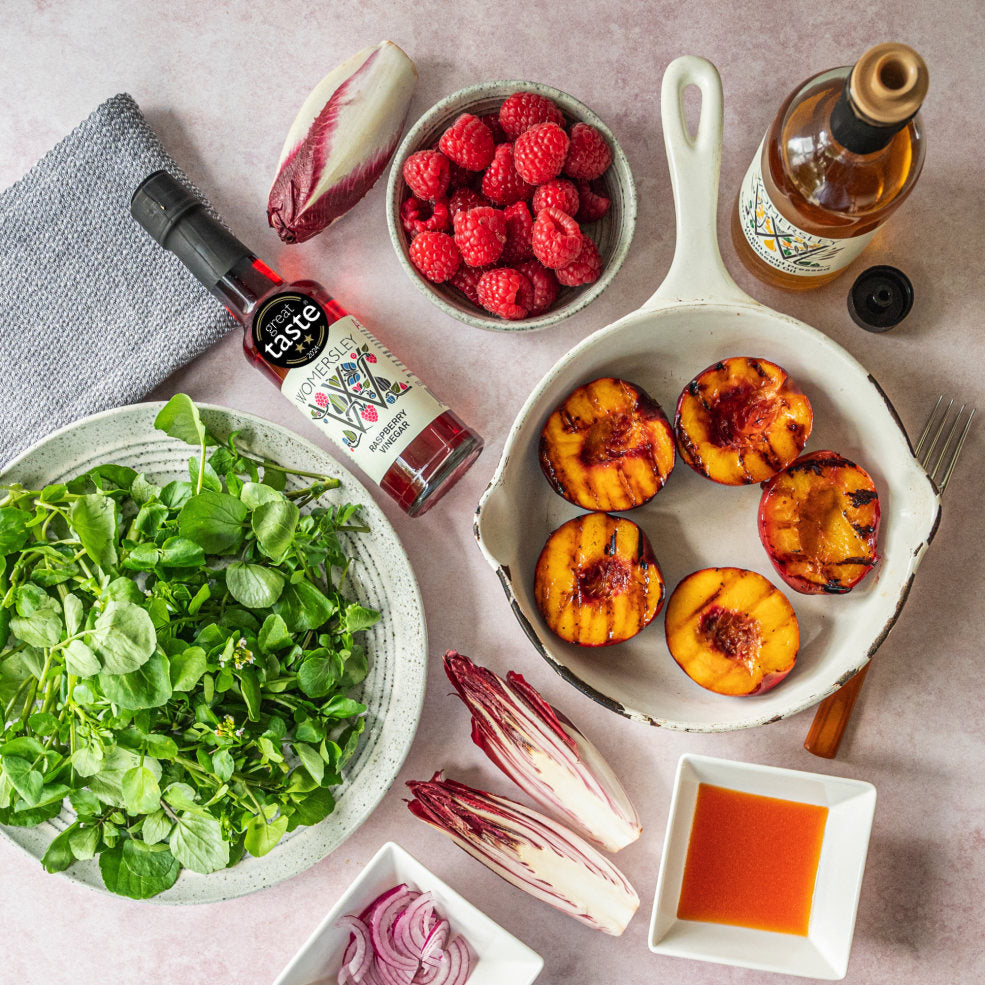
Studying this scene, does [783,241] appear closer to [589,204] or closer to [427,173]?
[589,204]

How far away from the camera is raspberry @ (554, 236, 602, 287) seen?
0.98 metres

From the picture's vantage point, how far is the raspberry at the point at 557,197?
3.19 ft

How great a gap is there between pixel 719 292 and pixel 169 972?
3.77 feet

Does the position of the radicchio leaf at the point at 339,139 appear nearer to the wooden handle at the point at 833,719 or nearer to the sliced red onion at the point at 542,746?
the sliced red onion at the point at 542,746

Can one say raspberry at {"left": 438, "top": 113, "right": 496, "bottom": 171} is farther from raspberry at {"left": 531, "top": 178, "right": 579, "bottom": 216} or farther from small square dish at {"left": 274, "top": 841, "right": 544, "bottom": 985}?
small square dish at {"left": 274, "top": 841, "right": 544, "bottom": 985}

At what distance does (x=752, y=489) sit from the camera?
105cm

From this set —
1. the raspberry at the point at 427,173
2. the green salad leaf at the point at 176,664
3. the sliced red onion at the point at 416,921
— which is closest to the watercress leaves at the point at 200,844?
the green salad leaf at the point at 176,664

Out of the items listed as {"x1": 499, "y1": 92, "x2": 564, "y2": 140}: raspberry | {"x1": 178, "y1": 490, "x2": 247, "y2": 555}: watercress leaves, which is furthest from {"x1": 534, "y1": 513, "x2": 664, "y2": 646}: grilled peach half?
{"x1": 499, "y1": 92, "x2": 564, "y2": 140}: raspberry

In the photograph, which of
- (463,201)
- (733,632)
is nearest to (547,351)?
(463,201)

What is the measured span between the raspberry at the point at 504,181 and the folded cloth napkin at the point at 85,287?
0.38 m

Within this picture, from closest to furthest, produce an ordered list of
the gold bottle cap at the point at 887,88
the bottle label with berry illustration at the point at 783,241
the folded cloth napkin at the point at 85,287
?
the gold bottle cap at the point at 887,88 → the bottle label with berry illustration at the point at 783,241 → the folded cloth napkin at the point at 85,287

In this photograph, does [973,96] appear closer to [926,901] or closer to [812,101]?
[812,101]

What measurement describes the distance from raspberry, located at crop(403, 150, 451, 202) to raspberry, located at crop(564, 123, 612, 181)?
0.15m

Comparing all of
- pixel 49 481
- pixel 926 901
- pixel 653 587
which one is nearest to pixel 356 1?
pixel 49 481
